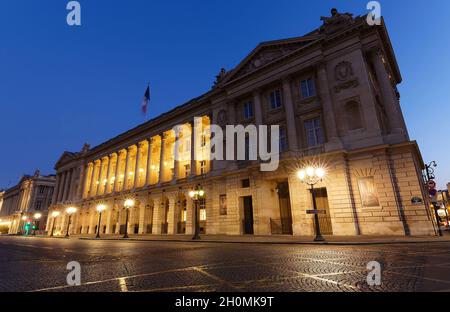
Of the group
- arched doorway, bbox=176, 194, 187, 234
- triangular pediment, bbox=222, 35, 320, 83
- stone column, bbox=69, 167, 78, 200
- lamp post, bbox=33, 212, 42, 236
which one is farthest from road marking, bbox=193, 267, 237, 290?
stone column, bbox=69, 167, 78, 200

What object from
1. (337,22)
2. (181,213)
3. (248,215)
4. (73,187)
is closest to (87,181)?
(73,187)

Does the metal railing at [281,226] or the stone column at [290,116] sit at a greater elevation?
the stone column at [290,116]

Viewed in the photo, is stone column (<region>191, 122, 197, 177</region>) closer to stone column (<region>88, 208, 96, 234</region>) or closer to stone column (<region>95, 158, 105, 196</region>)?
stone column (<region>95, 158, 105, 196</region>)

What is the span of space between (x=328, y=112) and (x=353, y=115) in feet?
6.99

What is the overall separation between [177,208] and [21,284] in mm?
29447

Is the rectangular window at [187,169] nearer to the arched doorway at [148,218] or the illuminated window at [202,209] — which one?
the illuminated window at [202,209]

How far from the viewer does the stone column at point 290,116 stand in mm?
23430

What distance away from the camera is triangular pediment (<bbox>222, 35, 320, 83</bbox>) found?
2489 cm

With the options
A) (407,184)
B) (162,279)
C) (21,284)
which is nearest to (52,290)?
(21,284)

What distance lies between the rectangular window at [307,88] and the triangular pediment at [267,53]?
11.1ft

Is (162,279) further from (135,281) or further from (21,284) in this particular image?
(21,284)

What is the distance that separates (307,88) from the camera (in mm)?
24828

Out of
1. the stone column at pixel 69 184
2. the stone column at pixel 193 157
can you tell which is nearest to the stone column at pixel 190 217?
the stone column at pixel 193 157

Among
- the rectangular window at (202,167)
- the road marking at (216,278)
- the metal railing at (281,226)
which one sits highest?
the rectangular window at (202,167)
